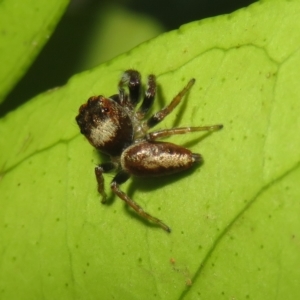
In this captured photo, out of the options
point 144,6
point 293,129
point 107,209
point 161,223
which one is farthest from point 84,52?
point 293,129

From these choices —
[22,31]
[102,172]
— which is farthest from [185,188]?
[22,31]

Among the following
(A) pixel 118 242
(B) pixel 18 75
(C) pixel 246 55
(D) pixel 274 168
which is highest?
(C) pixel 246 55

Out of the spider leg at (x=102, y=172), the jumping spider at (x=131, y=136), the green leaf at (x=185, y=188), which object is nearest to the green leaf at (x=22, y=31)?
the green leaf at (x=185, y=188)

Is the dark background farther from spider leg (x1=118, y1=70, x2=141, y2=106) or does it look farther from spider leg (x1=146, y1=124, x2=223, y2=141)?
spider leg (x1=146, y1=124, x2=223, y2=141)

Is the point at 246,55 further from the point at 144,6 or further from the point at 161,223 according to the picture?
the point at 144,6

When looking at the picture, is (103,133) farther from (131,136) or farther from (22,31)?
(22,31)

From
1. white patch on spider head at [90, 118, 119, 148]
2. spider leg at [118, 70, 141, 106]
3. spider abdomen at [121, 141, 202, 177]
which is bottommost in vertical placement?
white patch on spider head at [90, 118, 119, 148]

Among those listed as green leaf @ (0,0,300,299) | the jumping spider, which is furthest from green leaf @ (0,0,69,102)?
the jumping spider
